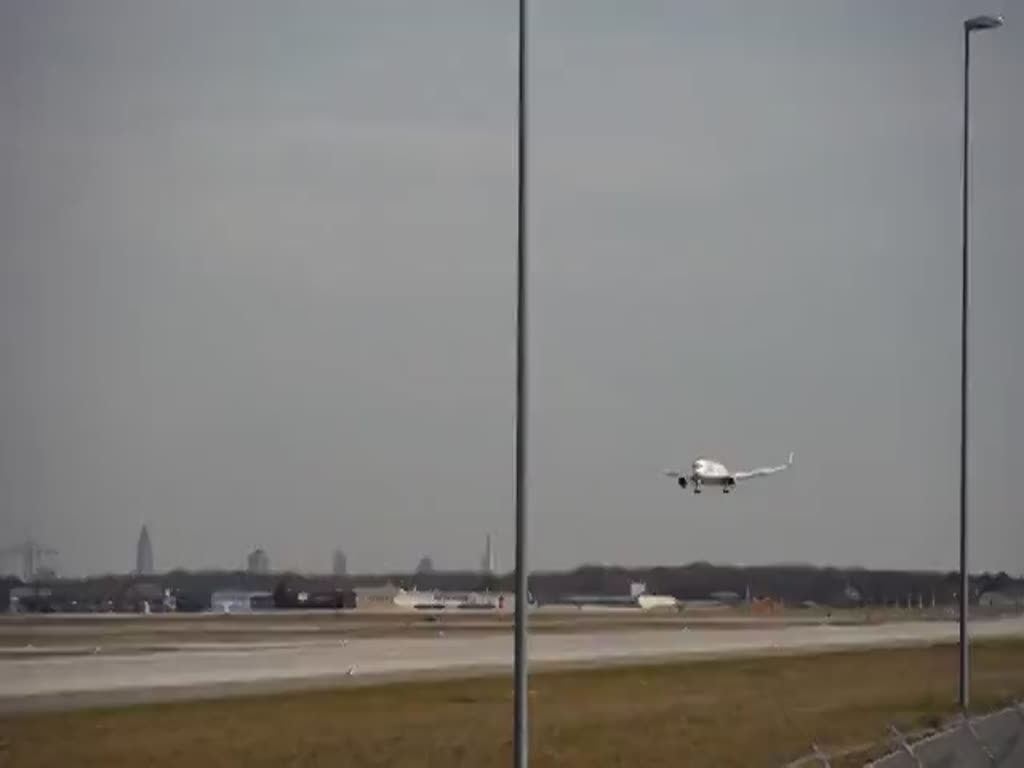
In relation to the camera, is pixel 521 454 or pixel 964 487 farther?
pixel 964 487

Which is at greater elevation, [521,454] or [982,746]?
[521,454]

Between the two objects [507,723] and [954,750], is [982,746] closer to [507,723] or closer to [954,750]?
[954,750]

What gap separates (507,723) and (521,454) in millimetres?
17044

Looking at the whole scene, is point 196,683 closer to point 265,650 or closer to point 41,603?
point 265,650

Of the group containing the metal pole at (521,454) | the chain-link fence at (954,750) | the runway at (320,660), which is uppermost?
the metal pole at (521,454)

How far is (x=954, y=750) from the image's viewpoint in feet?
91.0

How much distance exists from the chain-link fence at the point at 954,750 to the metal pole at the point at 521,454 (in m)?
5.82

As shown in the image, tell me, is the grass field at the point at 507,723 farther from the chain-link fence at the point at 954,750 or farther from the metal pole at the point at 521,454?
the metal pole at the point at 521,454

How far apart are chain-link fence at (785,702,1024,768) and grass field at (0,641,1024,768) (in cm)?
150

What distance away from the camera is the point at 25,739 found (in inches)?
1245

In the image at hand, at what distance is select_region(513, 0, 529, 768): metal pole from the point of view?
20.5 m

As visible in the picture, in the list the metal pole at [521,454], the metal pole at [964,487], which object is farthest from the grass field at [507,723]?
the metal pole at [521,454]

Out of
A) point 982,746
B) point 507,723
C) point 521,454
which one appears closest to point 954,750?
point 982,746

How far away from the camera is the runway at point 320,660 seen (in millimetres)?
40500
